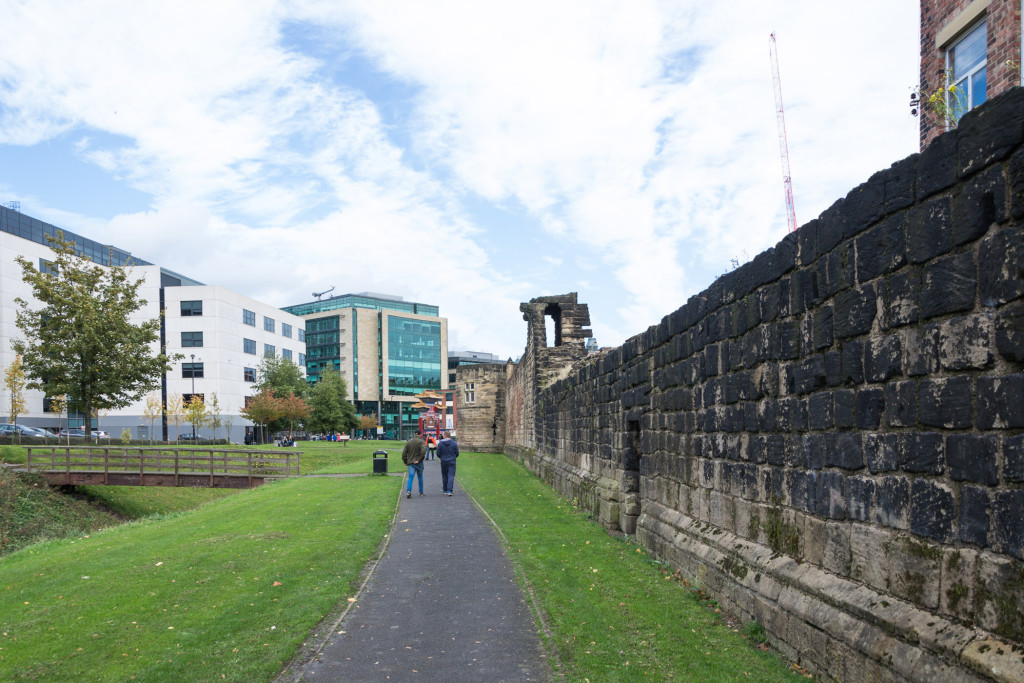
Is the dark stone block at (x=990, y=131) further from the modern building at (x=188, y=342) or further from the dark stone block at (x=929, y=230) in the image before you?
the modern building at (x=188, y=342)

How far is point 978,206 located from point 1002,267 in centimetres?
37

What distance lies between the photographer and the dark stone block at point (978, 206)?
3.64 m

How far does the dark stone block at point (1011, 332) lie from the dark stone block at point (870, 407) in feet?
3.46

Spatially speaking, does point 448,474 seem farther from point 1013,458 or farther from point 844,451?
point 1013,458

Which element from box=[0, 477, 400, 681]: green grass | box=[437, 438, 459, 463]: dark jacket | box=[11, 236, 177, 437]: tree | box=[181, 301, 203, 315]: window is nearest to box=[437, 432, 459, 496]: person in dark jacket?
box=[437, 438, 459, 463]: dark jacket

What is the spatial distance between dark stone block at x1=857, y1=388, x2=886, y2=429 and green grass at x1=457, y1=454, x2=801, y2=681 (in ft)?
5.86

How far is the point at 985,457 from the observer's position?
3705 mm

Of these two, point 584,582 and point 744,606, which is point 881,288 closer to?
point 744,606

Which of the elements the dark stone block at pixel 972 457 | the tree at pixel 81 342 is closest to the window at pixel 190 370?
the tree at pixel 81 342

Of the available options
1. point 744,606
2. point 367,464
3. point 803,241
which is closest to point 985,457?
point 803,241

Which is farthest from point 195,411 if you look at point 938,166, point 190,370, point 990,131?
point 990,131

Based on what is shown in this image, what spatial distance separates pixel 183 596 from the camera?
8125mm

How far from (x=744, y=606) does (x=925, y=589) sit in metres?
2.39

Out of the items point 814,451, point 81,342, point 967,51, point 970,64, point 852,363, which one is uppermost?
point 967,51
